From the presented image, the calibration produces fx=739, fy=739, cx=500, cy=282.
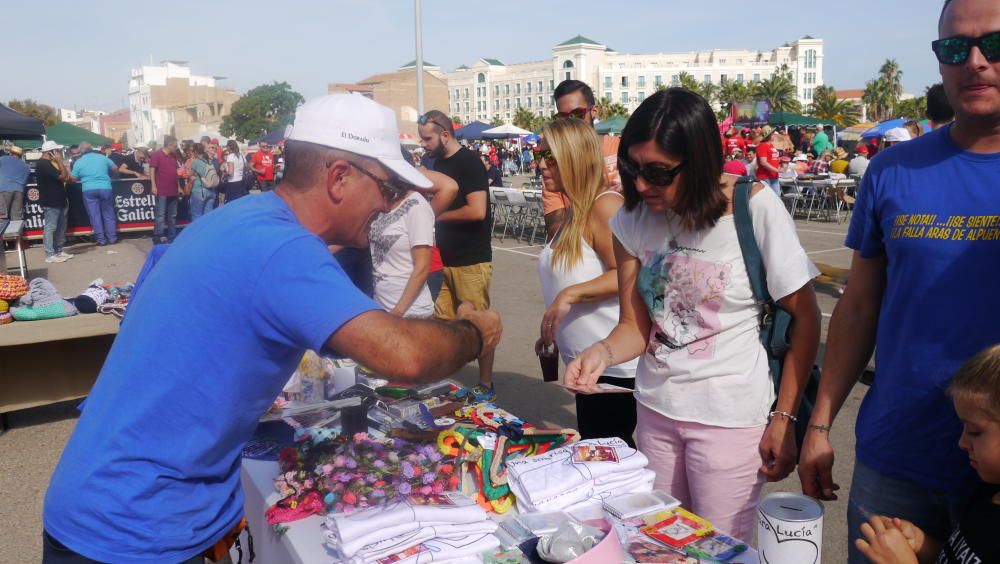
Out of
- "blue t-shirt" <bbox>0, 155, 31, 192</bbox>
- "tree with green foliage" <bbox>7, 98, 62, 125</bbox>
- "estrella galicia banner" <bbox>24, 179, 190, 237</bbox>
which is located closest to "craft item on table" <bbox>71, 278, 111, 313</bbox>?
"blue t-shirt" <bbox>0, 155, 31, 192</bbox>

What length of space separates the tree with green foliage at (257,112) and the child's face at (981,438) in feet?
332

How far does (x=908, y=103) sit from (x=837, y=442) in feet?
262

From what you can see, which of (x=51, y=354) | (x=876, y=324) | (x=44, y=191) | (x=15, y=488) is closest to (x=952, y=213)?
(x=876, y=324)

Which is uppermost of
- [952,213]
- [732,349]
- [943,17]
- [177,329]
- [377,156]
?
[943,17]

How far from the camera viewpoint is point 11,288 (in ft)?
17.1

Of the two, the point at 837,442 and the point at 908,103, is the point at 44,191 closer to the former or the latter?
the point at 837,442

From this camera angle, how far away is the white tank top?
310cm

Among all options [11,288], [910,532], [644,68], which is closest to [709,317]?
[910,532]

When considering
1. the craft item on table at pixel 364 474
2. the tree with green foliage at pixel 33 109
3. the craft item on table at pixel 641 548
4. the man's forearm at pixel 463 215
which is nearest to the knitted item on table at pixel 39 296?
the man's forearm at pixel 463 215

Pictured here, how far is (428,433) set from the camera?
2516 mm

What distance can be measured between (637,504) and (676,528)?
5.7 inches

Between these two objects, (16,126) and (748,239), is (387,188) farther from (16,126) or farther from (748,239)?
(16,126)

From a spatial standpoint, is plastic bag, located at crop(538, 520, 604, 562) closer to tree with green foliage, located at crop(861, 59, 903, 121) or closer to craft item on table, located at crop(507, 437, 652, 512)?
craft item on table, located at crop(507, 437, 652, 512)

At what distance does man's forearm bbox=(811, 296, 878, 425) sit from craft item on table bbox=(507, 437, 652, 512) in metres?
0.53
